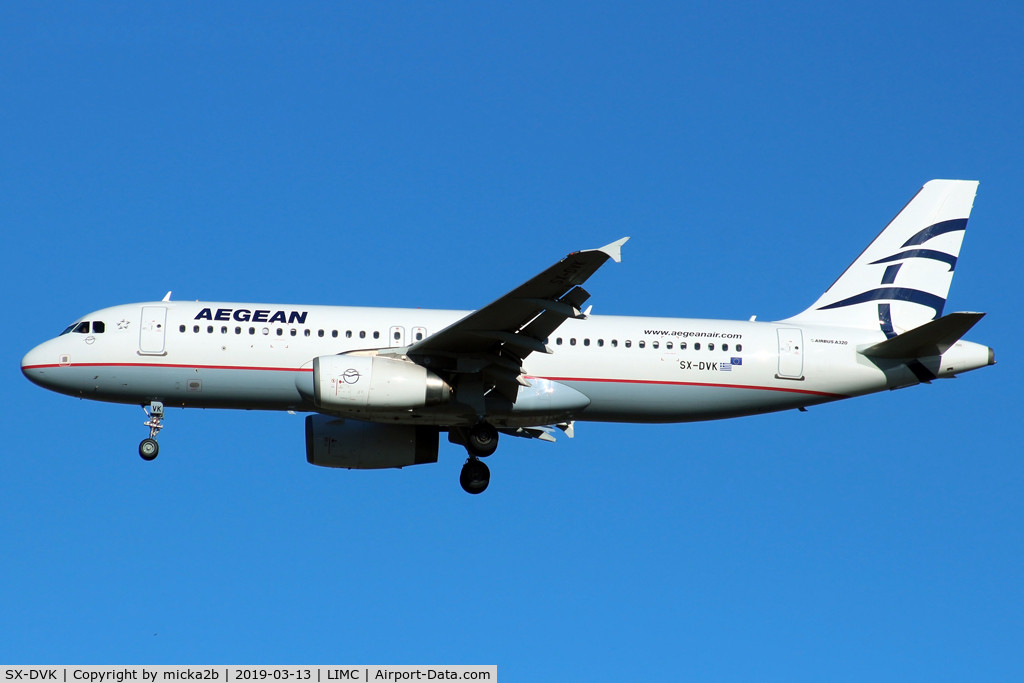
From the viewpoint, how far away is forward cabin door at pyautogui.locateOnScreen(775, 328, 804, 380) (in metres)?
29.4

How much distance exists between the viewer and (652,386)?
28531 millimetres

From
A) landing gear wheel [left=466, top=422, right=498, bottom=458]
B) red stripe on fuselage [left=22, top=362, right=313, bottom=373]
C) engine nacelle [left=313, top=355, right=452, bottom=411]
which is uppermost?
red stripe on fuselage [left=22, top=362, right=313, bottom=373]

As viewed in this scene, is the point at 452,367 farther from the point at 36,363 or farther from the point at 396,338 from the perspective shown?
the point at 36,363

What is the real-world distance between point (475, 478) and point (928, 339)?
11.2 metres

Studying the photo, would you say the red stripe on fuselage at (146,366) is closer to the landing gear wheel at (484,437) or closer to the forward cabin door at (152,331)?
the forward cabin door at (152,331)

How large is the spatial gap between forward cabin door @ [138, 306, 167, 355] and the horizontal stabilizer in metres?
16.8

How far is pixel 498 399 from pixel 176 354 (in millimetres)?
7531

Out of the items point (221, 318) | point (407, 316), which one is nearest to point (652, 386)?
point (407, 316)

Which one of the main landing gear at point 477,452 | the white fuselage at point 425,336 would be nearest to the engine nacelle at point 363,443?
the main landing gear at point 477,452

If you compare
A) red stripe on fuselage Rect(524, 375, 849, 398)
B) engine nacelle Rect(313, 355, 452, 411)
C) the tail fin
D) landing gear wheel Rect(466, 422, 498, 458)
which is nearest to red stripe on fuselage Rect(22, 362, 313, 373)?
engine nacelle Rect(313, 355, 452, 411)

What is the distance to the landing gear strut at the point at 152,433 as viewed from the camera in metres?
28.6

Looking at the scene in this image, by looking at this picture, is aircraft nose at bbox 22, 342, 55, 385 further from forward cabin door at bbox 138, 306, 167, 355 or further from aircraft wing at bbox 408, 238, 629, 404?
aircraft wing at bbox 408, 238, 629, 404

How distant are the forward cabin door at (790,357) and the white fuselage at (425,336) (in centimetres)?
3

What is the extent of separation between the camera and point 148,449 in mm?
28609
